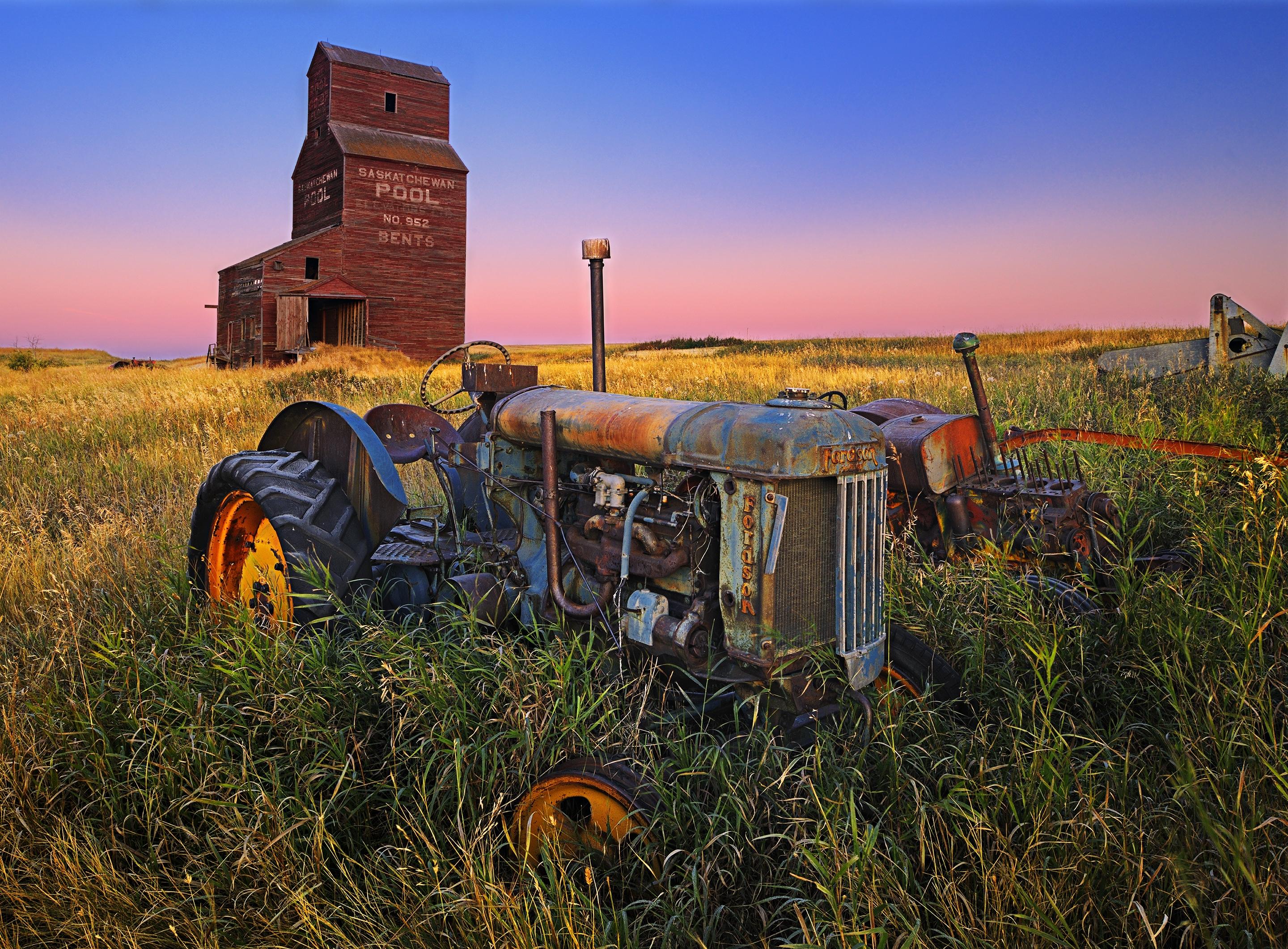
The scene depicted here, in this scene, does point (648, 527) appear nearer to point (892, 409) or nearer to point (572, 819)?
point (572, 819)


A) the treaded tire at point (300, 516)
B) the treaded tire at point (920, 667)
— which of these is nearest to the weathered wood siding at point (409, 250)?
the treaded tire at point (300, 516)

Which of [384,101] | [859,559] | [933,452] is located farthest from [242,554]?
[384,101]

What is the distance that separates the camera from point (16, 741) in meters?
2.64

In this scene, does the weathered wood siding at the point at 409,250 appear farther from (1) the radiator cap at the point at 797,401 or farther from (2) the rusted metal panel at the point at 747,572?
(2) the rusted metal panel at the point at 747,572

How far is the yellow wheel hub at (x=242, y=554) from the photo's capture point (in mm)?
3768

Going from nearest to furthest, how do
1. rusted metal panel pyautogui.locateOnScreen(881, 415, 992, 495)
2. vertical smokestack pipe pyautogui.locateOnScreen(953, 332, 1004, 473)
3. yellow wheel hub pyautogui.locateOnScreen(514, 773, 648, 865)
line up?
yellow wheel hub pyautogui.locateOnScreen(514, 773, 648, 865), vertical smokestack pipe pyautogui.locateOnScreen(953, 332, 1004, 473), rusted metal panel pyautogui.locateOnScreen(881, 415, 992, 495)

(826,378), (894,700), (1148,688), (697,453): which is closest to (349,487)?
(697,453)

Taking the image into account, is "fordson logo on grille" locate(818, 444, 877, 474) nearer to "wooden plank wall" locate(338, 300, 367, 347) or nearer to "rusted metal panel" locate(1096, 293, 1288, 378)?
"rusted metal panel" locate(1096, 293, 1288, 378)

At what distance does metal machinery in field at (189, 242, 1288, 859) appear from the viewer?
7.74 ft

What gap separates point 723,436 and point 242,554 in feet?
8.90

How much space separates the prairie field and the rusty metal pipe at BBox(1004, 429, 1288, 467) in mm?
115

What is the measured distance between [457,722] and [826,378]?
38.0 feet

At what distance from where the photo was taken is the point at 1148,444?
436cm

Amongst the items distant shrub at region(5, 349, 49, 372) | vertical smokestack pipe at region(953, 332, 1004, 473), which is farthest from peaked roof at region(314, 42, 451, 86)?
vertical smokestack pipe at region(953, 332, 1004, 473)
